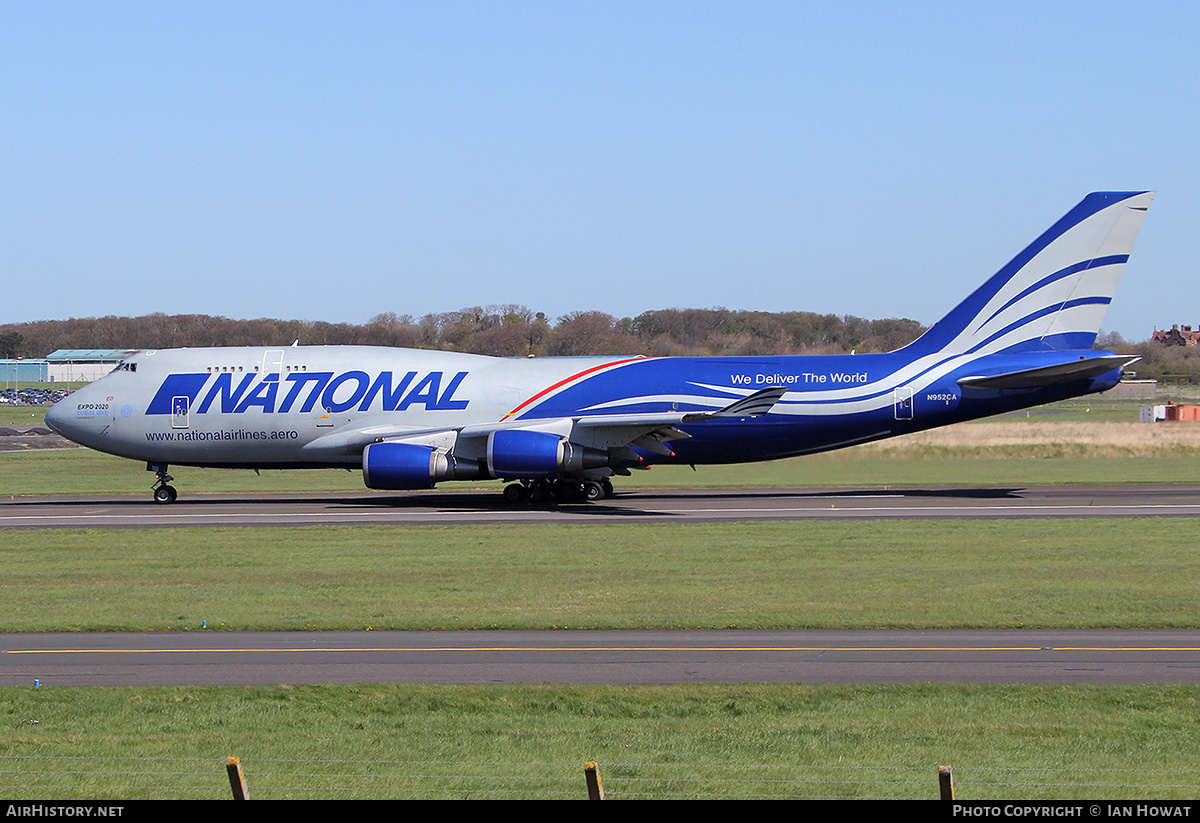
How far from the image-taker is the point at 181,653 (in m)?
16.3

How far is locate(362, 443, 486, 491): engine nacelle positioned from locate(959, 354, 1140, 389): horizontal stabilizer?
55.5 ft

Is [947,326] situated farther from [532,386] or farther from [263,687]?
[263,687]

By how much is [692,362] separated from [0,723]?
92.4 ft

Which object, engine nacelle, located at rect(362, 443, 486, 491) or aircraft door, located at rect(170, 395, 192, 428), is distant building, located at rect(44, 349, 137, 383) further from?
engine nacelle, located at rect(362, 443, 486, 491)

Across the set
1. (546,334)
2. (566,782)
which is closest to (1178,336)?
(546,334)

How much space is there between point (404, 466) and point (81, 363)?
134371mm

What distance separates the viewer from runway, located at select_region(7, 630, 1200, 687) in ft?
47.5

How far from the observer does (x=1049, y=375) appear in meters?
36.4

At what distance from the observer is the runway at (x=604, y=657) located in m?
14.5

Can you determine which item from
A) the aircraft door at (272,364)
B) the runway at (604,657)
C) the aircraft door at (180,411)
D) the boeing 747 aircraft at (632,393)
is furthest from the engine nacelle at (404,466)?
the runway at (604,657)

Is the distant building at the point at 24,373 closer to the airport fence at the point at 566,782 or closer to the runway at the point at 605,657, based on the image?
the runway at the point at 605,657

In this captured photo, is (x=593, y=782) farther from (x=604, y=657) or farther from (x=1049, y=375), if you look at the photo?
(x=1049, y=375)

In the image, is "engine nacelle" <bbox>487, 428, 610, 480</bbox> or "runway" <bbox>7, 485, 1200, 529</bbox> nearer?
"runway" <bbox>7, 485, 1200, 529</bbox>

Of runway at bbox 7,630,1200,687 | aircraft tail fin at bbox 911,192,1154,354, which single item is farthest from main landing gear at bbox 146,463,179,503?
aircraft tail fin at bbox 911,192,1154,354
